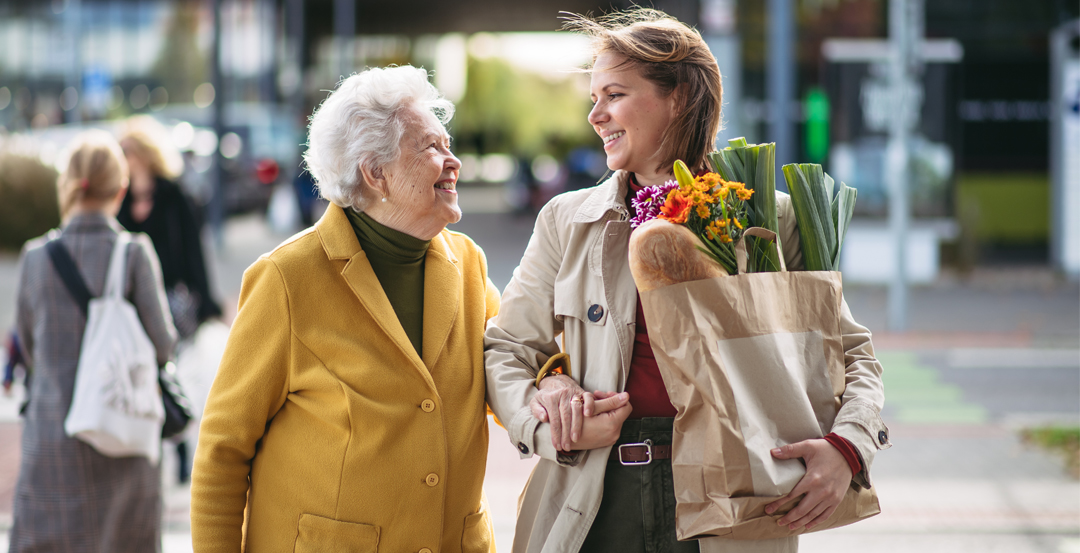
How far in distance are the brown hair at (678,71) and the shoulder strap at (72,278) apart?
7.84ft

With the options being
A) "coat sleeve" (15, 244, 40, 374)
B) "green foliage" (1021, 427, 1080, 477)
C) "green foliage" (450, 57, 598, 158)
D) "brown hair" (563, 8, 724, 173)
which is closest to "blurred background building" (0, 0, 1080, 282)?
"green foliage" (1021, 427, 1080, 477)

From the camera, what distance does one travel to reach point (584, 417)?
230cm

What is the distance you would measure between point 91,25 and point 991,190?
4335 cm

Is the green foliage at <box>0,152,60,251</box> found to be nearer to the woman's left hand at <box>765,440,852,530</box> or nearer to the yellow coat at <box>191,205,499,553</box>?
the yellow coat at <box>191,205,499,553</box>

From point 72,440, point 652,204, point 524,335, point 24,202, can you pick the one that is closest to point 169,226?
point 72,440

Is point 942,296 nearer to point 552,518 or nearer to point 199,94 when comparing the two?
point 552,518

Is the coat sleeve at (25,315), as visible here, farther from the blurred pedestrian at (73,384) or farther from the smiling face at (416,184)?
the smiling face at (416,184)

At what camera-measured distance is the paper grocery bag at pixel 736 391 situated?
6.92 ft

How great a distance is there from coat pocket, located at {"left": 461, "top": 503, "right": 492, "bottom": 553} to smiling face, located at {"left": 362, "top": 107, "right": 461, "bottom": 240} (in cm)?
70

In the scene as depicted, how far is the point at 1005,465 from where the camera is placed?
6.36m

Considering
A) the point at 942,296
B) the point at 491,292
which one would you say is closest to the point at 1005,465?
the point at 491,292

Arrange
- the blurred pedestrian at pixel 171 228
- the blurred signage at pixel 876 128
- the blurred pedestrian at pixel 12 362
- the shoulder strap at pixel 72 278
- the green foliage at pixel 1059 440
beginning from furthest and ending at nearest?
the blurred signage at pixel 876 128
the green foliage at pixel 1059 440
the blurred pedestrian at pixel 171 228
the blurred pedestrian at pixel 12 362
the shoulder strap at pixel 72 278

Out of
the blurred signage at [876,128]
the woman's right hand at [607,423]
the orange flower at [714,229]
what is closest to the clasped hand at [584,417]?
the woman's right hand at [607,423]

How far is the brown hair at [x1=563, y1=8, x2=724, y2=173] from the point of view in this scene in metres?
2.41
